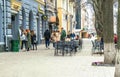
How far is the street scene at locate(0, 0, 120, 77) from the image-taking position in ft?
→ 50.2

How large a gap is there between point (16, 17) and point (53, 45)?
15.2 feet

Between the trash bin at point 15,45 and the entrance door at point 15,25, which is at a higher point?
the entrance door at point 15,25

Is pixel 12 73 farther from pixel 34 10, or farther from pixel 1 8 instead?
pixel 34 10

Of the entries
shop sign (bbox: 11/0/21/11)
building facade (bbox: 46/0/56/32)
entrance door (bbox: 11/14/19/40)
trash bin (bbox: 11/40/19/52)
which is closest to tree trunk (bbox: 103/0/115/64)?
trash bin (bbox: 11/40/19/52)

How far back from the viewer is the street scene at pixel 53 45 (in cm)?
1531

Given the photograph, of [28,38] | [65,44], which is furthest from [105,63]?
[28,38]

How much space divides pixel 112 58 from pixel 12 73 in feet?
16.6

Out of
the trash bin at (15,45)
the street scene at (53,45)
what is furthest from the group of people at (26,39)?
the trash bin at (15,45)

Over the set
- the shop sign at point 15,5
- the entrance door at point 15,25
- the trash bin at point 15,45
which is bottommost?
the trash bin at point 15,45

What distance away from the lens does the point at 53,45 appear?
35.6 meters

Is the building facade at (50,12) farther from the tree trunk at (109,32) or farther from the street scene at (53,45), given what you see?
the tree trunk at (109,32)

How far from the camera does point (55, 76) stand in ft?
44.9

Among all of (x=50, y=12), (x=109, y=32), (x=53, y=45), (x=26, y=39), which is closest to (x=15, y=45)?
(x=26, y=39)

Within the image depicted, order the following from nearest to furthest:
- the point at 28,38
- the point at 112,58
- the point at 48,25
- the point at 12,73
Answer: the point at 12,73 < the point at 112,58 < the point at 28,38 < the point at 48,25
